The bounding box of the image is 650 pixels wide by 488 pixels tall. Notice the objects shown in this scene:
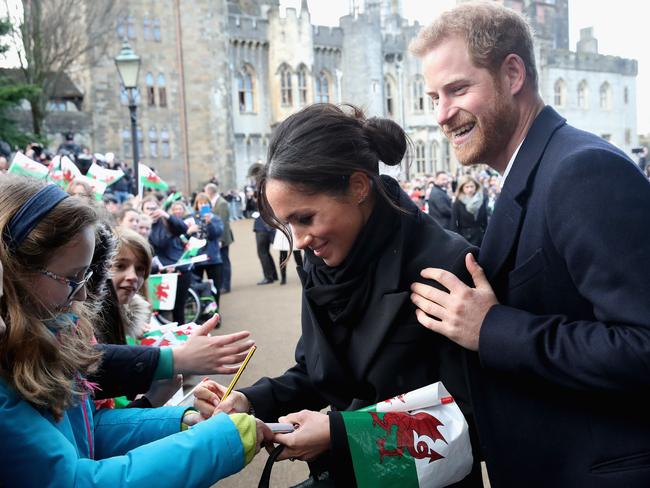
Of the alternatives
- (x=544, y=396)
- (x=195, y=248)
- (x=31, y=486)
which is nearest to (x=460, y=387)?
(x=544, y=396)

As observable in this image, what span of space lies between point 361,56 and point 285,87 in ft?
19.9

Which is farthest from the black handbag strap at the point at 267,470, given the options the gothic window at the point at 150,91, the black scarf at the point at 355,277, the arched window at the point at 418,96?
the arched window at the point at 418,96

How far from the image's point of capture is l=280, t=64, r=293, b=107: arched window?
3828cm

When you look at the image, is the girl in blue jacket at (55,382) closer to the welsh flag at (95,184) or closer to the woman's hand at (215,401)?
the woman's hand at (215,401)

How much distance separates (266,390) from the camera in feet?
7.42

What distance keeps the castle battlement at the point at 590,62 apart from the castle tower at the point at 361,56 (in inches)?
621

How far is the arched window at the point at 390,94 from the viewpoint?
43.3 m

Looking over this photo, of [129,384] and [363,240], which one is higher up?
[363,240]

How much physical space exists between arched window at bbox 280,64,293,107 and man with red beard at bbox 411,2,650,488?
3741 centimetres

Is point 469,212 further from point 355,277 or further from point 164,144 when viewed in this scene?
point 164,144

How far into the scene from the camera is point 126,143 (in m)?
31.9

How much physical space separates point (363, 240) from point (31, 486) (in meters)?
1.12

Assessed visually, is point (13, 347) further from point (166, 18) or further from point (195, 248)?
point (166, 18)

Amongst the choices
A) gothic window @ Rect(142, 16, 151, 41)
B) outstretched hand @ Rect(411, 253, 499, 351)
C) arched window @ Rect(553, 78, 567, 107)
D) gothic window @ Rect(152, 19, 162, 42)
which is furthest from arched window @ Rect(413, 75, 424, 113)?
outstretched hand @ Rect(411, 253, 499, 351)
